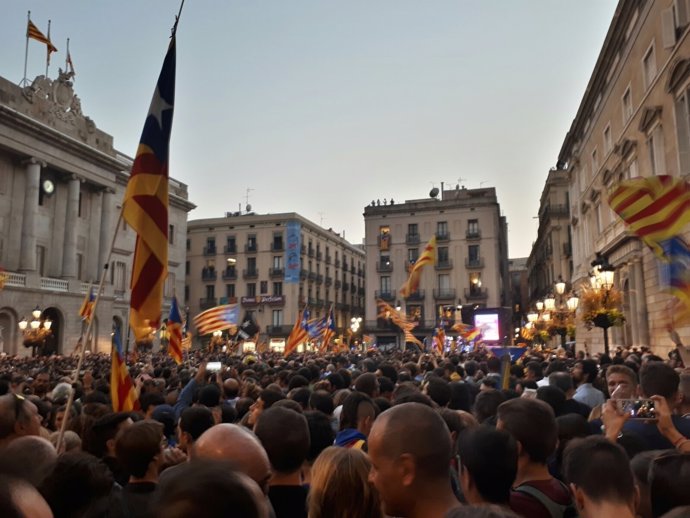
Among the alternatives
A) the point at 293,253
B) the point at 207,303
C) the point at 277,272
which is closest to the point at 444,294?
the point at 293,253

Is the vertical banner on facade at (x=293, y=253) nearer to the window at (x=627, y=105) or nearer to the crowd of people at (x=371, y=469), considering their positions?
the window at (x=627, y=105)

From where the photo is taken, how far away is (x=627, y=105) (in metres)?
22.3

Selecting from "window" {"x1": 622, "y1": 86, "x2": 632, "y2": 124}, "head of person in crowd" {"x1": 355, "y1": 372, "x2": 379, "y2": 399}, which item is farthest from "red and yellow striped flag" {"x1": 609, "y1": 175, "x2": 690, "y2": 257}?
"window" {"x1": 622, "y1": 86, "x2": 632, "y2": 124}

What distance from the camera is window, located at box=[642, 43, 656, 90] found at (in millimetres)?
18734

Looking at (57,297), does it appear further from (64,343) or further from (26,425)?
(26,425)

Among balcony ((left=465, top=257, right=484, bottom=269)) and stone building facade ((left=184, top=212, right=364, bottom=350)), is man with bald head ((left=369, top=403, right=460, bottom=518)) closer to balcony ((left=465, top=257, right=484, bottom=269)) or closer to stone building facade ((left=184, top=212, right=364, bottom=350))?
stone building facade ((left=184, top=212, right=364, bottom=350))

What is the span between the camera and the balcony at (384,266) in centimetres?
6216

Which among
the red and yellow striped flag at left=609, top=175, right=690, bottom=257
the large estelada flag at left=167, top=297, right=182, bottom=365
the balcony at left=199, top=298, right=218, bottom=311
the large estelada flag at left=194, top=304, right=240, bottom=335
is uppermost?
the balcony at left=199, top=298, right=218, bottom=311

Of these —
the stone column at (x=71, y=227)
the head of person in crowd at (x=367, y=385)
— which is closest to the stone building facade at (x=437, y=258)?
the stone column at (x=71, y=227)

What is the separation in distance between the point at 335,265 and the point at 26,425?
70883 millimetres

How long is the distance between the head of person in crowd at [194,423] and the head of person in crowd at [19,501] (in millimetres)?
3221

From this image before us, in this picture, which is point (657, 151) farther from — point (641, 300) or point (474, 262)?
point (474, 262)

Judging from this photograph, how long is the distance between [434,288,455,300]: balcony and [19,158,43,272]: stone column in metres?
38.4

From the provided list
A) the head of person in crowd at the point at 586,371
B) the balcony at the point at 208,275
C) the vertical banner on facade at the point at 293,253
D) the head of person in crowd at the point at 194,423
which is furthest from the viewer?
the balcony at the point at 208,275
